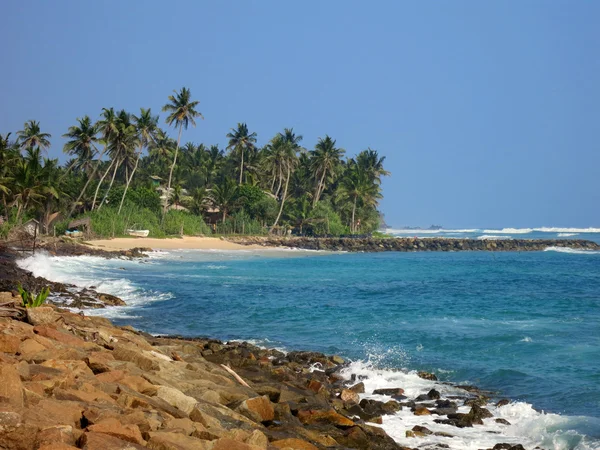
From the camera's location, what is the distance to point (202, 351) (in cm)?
1333

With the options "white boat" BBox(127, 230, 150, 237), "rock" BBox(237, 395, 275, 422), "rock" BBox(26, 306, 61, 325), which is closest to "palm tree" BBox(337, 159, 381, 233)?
"white boat" BBox(127, 230, 150, 237)

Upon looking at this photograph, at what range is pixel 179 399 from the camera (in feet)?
23.1

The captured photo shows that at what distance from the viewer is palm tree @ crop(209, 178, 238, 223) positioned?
214ft

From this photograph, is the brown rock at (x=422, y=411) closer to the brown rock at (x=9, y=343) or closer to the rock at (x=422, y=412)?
the rock at (x=422, y=412)

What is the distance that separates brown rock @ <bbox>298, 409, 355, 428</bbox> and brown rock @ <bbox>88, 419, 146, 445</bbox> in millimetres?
3743

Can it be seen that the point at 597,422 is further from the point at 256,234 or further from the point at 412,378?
the point at 256,234

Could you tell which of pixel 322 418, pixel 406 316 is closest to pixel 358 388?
pixel 322 418

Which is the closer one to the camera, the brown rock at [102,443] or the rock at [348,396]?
the brown rock at [102,443]

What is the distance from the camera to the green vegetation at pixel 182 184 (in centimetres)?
4653

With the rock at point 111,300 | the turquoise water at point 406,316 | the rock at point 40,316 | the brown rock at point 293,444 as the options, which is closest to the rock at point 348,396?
the turquoise water at point 406,316

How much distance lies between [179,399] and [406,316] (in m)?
15.4

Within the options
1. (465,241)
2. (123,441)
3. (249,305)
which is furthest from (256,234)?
(123,441)

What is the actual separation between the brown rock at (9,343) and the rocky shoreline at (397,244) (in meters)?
52.9

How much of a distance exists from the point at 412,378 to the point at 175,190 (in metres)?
54.1
